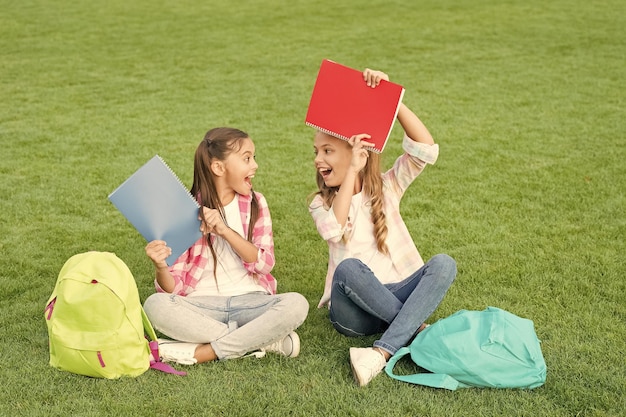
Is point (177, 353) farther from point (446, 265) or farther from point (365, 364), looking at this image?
point (446, 265)

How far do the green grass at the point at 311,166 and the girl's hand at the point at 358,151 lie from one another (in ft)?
2.63

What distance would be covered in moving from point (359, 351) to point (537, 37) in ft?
31.0

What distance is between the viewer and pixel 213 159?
3.78 m

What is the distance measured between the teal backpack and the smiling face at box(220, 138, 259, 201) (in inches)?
41.5

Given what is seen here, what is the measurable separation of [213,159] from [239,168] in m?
0.13

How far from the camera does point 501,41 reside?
11633mm

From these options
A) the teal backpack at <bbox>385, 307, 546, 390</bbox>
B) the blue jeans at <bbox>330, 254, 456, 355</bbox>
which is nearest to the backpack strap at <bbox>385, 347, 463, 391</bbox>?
the teal backpack at <bbox>385, 307, 546, 390</bbox>

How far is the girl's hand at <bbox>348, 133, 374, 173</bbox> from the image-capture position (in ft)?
11.8

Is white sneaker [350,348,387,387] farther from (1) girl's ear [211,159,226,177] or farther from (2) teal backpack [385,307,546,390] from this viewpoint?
(1) girl's ear [211,159,226,177]

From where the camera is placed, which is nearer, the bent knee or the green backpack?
the green backpack

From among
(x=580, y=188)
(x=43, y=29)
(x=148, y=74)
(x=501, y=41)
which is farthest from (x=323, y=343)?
(x=43, y=29)

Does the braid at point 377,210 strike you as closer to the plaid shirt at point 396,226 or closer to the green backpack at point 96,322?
the plaid shirt at point 396,226

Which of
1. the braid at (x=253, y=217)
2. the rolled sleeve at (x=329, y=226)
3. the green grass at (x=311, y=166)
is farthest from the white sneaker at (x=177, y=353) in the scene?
the rolled sleeve at (x=329, y=226)

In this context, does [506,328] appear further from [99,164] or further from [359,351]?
[99,164]
